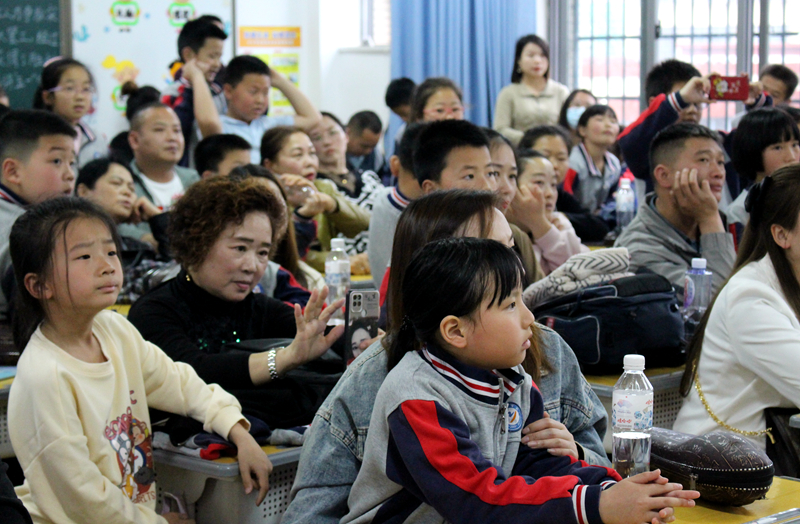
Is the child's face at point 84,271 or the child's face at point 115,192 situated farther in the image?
the child's face at point 115,192

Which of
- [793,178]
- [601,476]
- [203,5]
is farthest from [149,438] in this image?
[203,5]

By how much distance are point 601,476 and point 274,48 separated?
22.4 ft

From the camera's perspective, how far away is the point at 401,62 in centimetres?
802

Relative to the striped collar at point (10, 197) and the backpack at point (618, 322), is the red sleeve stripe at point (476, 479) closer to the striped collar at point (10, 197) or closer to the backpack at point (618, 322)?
the backpack at point (618, 322)

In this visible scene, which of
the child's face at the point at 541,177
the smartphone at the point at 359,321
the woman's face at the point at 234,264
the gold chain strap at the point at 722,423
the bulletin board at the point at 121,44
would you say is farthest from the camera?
the bulletin board at the point at 121,44

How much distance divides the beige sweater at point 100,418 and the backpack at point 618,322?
1.01 m

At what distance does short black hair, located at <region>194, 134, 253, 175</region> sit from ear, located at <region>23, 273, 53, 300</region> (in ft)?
8.64

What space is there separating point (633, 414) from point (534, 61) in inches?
224

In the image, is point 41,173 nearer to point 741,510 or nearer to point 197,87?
point 197,87

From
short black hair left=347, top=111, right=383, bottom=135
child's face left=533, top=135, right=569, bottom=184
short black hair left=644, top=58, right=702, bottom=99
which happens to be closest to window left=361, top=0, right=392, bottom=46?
short black hair left=347, top=111, right=383, bottom=135

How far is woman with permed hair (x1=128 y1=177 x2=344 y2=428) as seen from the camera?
2.10 metres

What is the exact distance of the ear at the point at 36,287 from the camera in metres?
1.86

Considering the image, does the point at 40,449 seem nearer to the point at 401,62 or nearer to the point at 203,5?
the point at 203,5

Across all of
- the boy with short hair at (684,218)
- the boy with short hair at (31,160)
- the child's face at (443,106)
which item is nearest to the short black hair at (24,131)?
the boy with short hair at (31,160)
